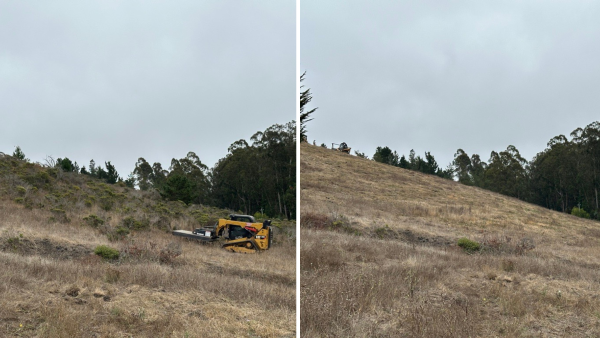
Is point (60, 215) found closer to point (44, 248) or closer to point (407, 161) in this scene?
point (44, 248)

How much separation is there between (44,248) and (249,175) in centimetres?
409

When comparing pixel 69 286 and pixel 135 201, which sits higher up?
pixel 135 201

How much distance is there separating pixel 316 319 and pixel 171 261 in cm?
430

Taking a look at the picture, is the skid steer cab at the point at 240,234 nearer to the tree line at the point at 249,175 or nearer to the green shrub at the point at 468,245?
the tree line at the point at 249,175

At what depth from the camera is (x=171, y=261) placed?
23.3 ft

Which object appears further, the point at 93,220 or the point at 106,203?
the point at 106,203

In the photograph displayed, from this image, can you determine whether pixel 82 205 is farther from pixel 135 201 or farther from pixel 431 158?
pixel 431 158

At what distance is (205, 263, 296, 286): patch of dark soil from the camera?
6.70 metres

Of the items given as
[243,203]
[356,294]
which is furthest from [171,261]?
[356,294]

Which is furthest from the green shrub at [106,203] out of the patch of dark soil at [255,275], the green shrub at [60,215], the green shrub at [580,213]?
the green shrub at [580,213]

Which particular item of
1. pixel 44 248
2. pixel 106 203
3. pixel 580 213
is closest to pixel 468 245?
pixel 580 213

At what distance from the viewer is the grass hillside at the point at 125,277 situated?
12.5 feet

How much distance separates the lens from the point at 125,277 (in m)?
5.17

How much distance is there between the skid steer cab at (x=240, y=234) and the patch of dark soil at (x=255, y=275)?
217cm
